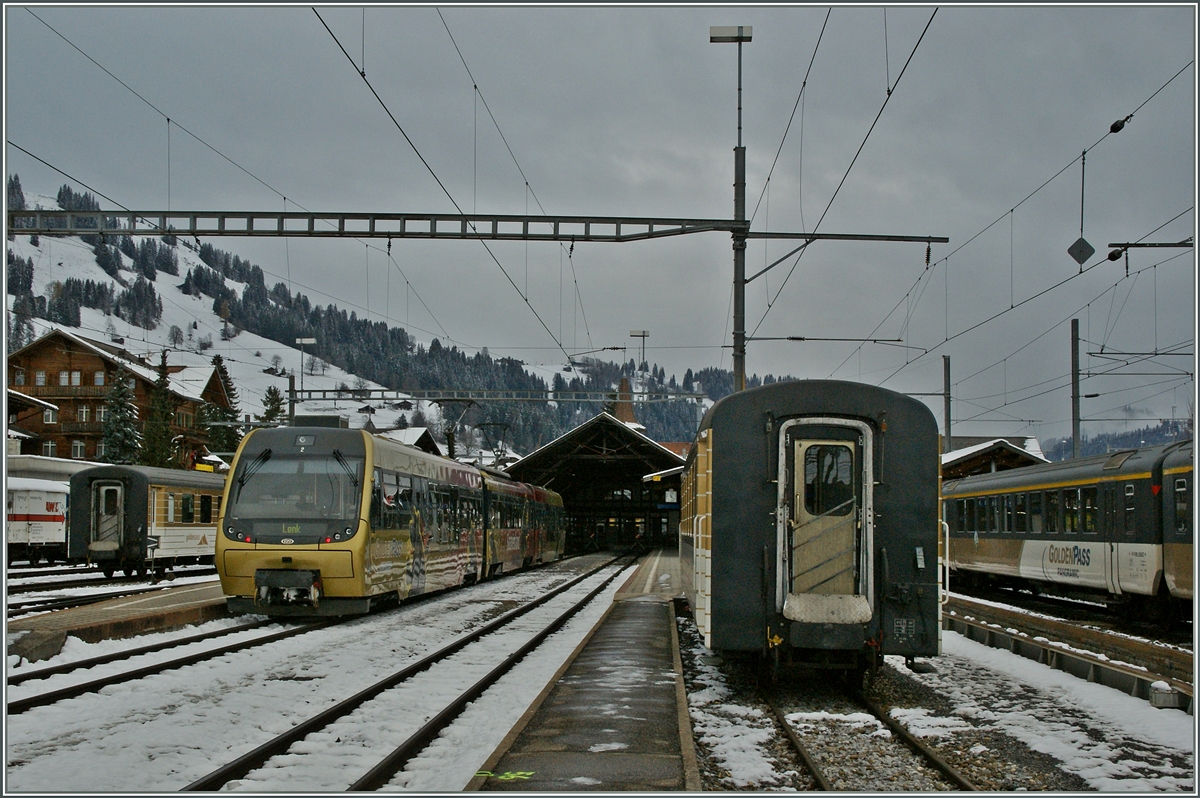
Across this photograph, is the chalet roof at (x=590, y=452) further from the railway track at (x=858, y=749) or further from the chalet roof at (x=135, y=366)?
the railway track at (x=858, y=749)

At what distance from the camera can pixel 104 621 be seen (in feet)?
43.3

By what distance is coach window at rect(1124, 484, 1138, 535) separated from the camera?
16703 mm

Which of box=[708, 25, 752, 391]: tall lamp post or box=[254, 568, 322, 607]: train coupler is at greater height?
box=[708, 25, 752, 391]: tall lamp post

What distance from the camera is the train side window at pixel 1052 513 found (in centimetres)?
2019

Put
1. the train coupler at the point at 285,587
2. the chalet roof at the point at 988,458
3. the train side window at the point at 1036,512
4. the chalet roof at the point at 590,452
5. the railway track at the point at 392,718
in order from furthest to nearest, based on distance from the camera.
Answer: the chalet roof at the point at 590,452, the chalet roof at the point at 988,458, the train side window at the point at 1036,512, the train coupler at the point at 285,587, the railway track at the point at 392,718

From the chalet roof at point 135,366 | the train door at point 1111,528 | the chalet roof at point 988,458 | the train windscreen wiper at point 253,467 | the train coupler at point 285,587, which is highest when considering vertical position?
the chalet roof at point 135,366

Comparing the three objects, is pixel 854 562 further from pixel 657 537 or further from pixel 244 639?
pixel 657 537

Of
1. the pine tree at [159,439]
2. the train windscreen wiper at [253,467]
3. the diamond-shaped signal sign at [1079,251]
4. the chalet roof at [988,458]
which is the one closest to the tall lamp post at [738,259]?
the diamond-shaped signal sign at [1079,251]

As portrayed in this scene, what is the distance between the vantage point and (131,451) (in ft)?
189

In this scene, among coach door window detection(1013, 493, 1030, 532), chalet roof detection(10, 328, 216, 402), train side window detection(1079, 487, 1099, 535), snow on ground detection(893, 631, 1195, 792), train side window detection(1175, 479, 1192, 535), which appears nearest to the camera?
snow on ground detection(893, 631, 1195, 792)

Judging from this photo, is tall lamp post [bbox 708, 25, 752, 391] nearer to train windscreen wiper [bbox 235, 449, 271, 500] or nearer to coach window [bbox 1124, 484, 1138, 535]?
coach window [bbox 1124, 484, 1138, 535]

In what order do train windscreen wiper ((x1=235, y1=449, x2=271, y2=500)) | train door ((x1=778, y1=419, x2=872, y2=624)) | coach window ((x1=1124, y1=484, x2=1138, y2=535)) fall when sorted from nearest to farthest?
train door ((x1=778, y1=419, x2=872, y2=624)), train windscreen wiper ((x1=235, y1=449, x2=271, y2=500)), coach window ((x1=1124, y1=484, x2=1138, y2=535))

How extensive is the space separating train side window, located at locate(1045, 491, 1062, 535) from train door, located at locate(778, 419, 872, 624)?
39.7ft

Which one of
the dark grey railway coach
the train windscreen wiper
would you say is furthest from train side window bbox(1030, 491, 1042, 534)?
the train windscreen wiper
